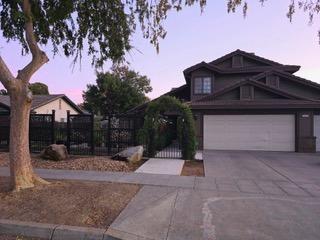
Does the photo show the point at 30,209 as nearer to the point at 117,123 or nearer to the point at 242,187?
the point at 242,187

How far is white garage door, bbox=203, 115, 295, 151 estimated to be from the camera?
2136 centimetres

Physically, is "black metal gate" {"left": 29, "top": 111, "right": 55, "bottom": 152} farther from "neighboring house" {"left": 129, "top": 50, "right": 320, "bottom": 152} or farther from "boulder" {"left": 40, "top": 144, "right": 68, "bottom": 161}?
"neighboring house" {"left": 129, "top": 50, "right": 320, "bottom": 152}

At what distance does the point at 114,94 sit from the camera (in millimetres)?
49062

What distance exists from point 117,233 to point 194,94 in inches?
831

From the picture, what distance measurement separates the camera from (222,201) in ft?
25.3

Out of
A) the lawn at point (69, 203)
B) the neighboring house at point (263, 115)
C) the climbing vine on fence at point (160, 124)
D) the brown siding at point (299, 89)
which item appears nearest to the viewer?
the lawn at point (69, 203)

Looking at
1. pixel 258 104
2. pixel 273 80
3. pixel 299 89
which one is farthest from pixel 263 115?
pixel 299 89

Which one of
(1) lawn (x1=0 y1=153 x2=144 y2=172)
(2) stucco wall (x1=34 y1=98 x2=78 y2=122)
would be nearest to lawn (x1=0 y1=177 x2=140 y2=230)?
(1) lawn (x1=0 y1=153 x2=144 y2=172)

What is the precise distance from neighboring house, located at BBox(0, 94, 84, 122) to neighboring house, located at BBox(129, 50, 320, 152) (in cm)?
1838

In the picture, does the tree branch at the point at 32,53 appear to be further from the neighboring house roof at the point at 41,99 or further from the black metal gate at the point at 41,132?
the neighboring house roof at the point at 41,99

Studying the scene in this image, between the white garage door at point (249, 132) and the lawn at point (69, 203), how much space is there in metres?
13.9

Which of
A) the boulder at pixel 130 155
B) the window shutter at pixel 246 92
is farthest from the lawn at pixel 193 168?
the window shutter at pixel 246 92

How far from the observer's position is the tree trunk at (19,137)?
26.5ft

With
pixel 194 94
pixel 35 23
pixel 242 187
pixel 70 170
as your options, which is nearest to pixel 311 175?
pixel 242 187
